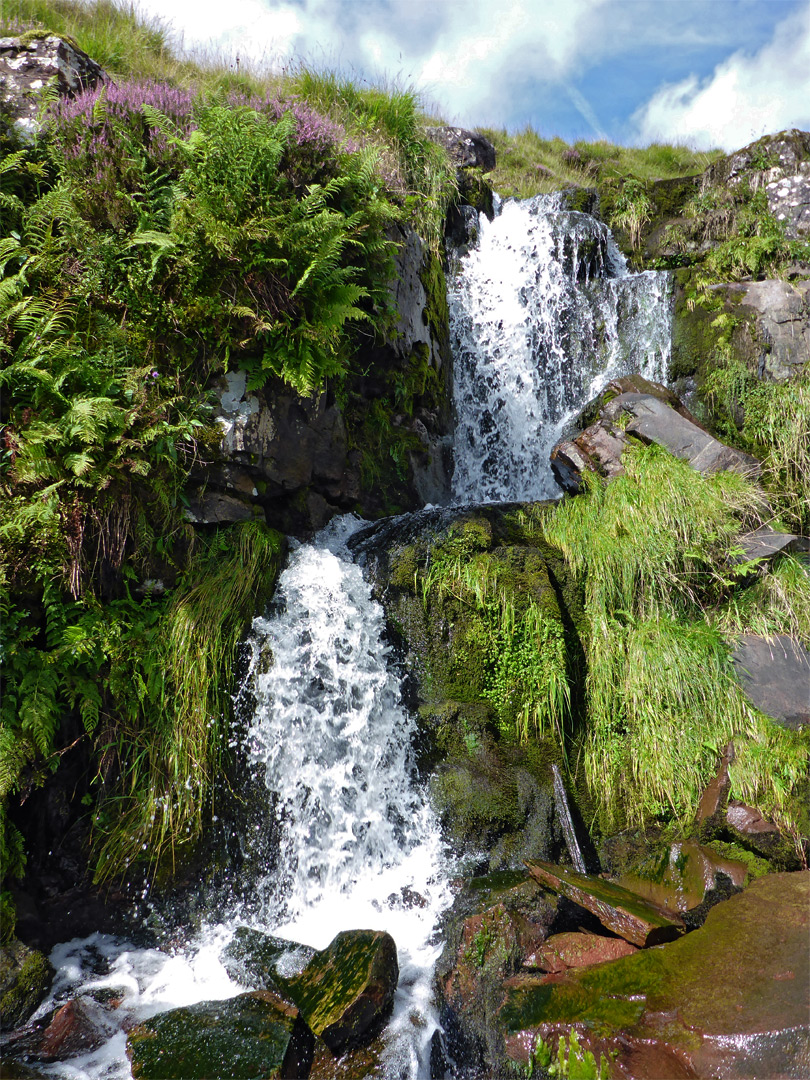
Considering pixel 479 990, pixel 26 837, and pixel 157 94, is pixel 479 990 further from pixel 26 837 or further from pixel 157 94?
pixel 157 94

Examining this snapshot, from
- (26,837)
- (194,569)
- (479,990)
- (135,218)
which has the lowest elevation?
(479,990)

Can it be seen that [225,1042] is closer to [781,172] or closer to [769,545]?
[769,545]

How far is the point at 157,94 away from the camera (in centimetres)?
570

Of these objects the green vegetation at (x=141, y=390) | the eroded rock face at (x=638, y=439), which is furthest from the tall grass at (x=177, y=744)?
the eroded rock face at (x=638, y=439)

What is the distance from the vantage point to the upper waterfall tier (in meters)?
7.98

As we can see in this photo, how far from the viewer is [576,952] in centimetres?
336

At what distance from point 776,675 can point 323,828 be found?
3.55 m

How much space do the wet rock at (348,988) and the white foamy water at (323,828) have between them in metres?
0.19

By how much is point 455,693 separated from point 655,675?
1.53 m

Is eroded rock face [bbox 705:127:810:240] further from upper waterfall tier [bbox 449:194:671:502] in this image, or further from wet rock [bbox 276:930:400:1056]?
wet rock [bbox 276:930:400:1056]

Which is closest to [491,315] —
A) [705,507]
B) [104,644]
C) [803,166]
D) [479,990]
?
[705,507]

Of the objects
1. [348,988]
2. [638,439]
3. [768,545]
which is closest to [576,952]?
[348,988]

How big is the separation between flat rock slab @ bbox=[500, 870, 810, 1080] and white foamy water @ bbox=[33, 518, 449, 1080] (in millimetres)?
766

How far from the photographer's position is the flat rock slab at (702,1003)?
2.56 meters
